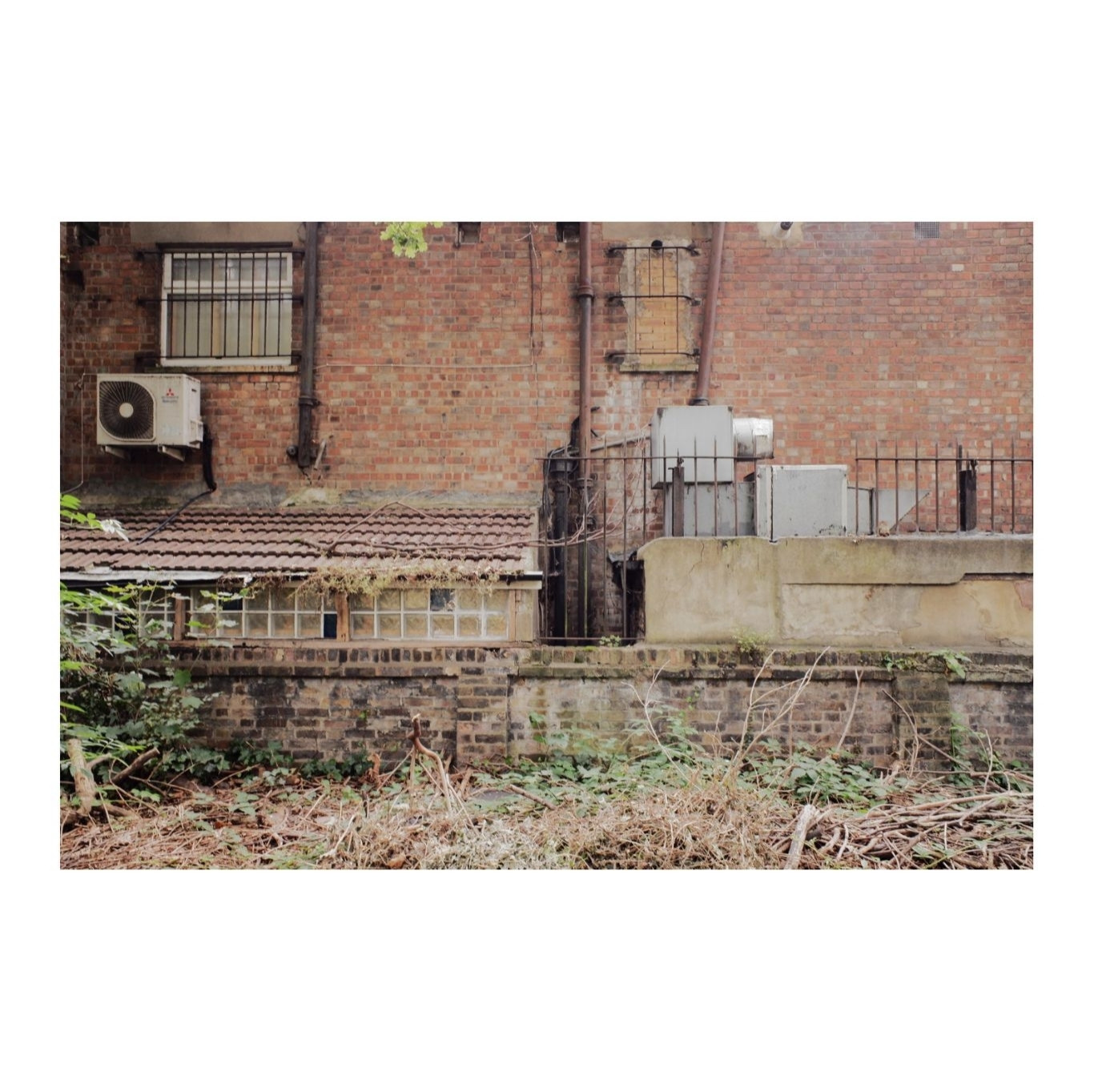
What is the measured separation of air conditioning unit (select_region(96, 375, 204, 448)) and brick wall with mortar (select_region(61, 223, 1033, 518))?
1.12 feet

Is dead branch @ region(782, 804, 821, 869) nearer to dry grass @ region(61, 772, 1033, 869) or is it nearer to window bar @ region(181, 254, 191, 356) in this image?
dry grass @ region(61, 772, 1033, 869)

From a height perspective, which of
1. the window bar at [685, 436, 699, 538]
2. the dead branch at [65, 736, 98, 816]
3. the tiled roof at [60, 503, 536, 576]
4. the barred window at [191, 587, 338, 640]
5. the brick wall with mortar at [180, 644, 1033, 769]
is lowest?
the dead branch at [65, 736, 98, 816]

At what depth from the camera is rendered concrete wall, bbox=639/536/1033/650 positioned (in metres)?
4.48

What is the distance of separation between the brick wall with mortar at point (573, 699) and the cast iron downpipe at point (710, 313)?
2596 millimetres

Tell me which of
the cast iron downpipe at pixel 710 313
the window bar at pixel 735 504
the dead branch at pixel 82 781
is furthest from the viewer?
the cast iron downpipe at pixel 710 313

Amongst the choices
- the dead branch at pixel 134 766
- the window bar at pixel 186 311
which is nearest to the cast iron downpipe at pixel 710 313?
the window bar at pixel 186 311

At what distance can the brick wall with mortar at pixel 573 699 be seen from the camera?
438 cm

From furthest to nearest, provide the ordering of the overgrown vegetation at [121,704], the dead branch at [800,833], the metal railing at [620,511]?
the metal railing at [620,511] → the overgrown vegetation at [121,704] → the dead branch at [800,833]

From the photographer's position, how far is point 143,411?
18.8 ft

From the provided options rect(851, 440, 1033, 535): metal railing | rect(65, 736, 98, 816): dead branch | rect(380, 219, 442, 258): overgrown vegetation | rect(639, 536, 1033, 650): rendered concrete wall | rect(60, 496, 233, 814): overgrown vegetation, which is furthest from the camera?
rect(851, 440, 1033, 535): metal railing

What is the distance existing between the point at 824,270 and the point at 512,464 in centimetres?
309

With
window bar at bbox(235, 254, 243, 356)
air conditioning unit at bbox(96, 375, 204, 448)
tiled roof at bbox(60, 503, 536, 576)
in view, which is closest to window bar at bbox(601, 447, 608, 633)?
tiled roof at bbox(60, 503, 536, 576)

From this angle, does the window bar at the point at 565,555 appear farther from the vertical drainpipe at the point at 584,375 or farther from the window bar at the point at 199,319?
the window bar at the point at 199,319

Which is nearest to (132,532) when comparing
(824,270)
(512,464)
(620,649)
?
(512,464)
